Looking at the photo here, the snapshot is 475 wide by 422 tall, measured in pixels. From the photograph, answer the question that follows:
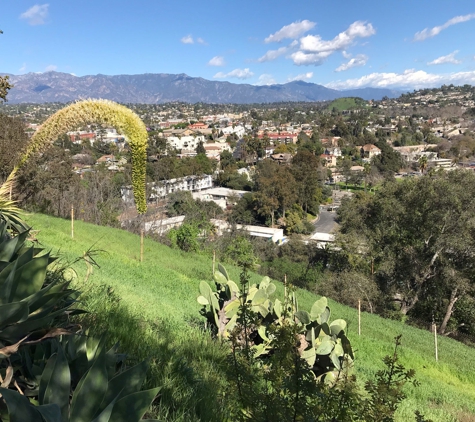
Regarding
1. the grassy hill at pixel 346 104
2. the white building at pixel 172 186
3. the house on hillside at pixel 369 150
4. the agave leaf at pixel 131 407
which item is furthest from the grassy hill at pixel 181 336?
the grassy hill at pixel 346 104

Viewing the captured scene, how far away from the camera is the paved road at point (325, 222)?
39494 mm

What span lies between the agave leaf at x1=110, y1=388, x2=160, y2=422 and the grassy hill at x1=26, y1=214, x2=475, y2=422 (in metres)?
0.66

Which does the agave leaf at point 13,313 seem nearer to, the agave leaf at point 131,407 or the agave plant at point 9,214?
the agave leaf at point 131,407

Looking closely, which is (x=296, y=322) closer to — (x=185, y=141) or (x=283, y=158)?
(x=283, y=158)

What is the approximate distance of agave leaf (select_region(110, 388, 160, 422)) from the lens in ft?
3.77

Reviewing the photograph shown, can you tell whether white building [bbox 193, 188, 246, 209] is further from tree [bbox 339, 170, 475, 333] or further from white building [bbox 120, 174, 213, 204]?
tree [bbox 339, 170, 475, 333]

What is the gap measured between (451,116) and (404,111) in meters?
21.2

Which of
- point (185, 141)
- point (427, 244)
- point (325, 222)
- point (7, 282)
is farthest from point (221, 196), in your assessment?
point (185, 141)

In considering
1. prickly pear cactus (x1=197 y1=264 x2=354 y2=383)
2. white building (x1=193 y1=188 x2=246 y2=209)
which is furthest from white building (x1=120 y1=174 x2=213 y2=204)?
prickly pear cactus (x1=197 y1=264 x2=354 y2=383)

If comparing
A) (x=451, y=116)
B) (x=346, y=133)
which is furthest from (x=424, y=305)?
(x=451, y=116)

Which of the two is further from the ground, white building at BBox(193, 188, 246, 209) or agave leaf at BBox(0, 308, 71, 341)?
agave leaf at BBox(0, 308, 71, 341)

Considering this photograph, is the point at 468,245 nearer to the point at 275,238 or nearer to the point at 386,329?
the point at 386,329

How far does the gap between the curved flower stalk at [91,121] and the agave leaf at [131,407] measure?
93.9 inches

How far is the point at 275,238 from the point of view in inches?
1310
